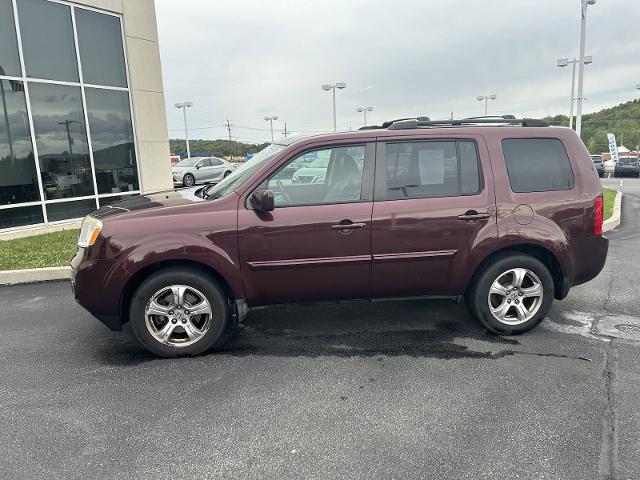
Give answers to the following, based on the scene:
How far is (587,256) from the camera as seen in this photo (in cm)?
412

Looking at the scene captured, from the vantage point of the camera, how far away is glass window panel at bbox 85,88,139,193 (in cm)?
1108

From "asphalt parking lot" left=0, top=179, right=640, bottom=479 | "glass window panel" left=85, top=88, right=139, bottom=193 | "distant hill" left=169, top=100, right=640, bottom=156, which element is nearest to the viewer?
"asphalt parking lot" left=0, top=179, right=640, bottom=479

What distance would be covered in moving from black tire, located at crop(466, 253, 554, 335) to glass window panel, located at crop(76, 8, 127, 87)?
10613mm

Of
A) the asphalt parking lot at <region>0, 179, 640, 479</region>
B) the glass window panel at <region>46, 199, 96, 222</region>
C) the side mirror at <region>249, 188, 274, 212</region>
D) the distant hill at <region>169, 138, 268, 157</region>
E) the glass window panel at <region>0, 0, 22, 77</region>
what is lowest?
the asphalt parking lot at <region>0, 179, 640, 479</region>

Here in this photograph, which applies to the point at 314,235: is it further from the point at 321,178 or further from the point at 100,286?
the point at 100,286

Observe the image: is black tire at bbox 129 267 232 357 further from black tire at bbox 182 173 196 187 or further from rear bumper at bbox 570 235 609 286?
black tire at bbox 182 173 196 187

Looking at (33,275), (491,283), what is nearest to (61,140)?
(33,275)

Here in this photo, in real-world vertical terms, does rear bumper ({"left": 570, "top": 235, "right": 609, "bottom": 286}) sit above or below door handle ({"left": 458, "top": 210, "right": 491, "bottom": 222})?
below

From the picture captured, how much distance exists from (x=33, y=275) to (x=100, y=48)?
7263 mm

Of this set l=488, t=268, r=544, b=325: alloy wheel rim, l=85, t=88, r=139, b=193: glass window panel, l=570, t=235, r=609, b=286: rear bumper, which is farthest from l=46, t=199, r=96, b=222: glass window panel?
l=570, t=235, r=609, b=286: rear bumper

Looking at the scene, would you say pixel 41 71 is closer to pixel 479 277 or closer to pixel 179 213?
pixel 179 213

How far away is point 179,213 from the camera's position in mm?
3676

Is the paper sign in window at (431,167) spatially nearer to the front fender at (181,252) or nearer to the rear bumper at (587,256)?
the rear bumper at (587,256)

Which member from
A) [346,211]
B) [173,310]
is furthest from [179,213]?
[346,211]
